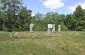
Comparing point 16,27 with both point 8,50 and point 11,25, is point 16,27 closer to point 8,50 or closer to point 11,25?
point 11,25

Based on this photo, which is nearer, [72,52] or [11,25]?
[72,52]

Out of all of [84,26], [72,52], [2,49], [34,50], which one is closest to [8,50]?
[2,49]

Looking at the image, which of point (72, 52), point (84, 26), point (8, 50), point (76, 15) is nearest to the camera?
point (8, 50)

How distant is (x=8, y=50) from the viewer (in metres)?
15.1

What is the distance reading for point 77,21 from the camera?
292 feet

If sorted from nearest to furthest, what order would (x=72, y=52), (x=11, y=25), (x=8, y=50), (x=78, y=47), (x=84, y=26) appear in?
(x=8, y=50) < (x=72, y=52) < (x=78, y=47) < (x=11, y=25) < (x=84, y=26)

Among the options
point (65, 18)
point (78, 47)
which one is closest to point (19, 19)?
point (65, 18)

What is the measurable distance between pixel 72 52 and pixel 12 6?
61021 mm

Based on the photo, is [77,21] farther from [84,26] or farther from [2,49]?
[2,49]

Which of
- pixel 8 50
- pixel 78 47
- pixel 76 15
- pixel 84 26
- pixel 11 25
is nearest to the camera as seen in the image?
pixel 8 50

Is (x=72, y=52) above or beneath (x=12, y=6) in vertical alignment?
beneath

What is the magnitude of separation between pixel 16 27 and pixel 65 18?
82.0 feet

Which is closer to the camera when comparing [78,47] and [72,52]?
[72,52]

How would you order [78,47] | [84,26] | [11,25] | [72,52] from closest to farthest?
1. [72,52]
2. [78,47]
3. [11,25]
4. [84,26]
